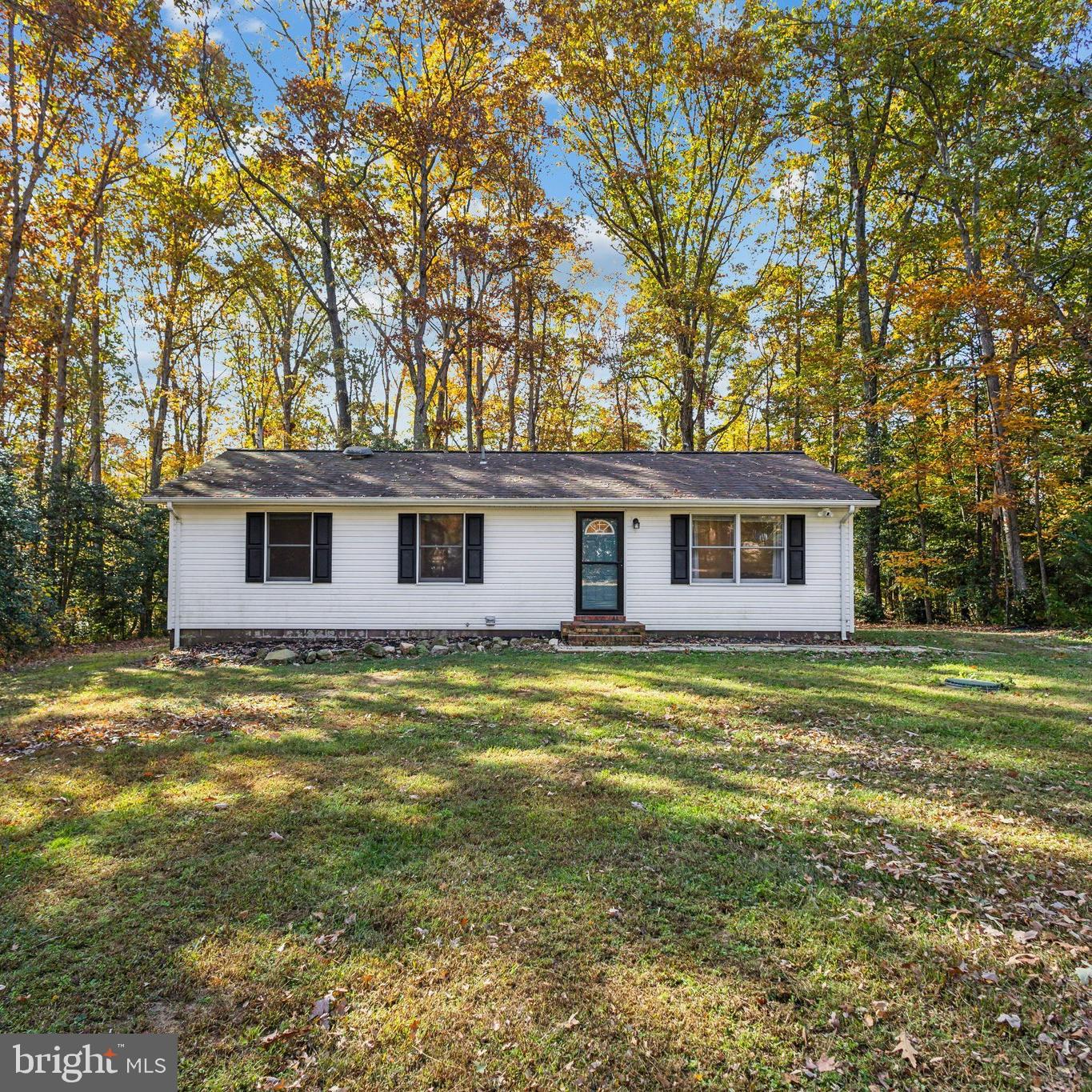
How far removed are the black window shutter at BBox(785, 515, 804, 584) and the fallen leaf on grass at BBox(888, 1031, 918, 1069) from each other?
31.4ft

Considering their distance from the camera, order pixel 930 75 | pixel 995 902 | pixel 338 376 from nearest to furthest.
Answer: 1. pixel 995 902
2. pixel 930 75
3. pixel 338 376

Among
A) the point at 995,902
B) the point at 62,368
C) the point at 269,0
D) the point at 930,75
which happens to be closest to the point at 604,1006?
the point at 995,902

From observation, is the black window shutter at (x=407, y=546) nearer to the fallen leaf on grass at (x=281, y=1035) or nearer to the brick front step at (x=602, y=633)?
the brick front step at (x=602, y=633)

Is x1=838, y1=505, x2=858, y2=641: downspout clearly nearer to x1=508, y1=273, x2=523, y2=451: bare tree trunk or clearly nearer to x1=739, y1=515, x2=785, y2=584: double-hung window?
x1=739, y1=515, x2=785, y2=584: double-hung window

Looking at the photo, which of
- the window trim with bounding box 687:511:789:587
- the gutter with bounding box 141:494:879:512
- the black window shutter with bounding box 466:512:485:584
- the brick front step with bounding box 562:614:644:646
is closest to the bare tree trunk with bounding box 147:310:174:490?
the gutter with bounding box 141:494:879:512

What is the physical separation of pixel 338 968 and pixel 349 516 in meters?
9.42

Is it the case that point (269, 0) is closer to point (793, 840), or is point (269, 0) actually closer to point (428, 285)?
point (428, 285)

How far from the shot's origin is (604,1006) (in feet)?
7.43

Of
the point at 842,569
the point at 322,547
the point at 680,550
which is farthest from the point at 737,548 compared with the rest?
the point at 322,547

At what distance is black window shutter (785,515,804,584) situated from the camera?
436 inches

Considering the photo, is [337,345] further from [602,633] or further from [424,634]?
[602,633]

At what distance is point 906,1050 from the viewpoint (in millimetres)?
2090

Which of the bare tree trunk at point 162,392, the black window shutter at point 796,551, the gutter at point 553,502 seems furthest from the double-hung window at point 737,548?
the bare tree trunk at point 162,392

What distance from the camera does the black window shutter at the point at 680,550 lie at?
36.7ft
